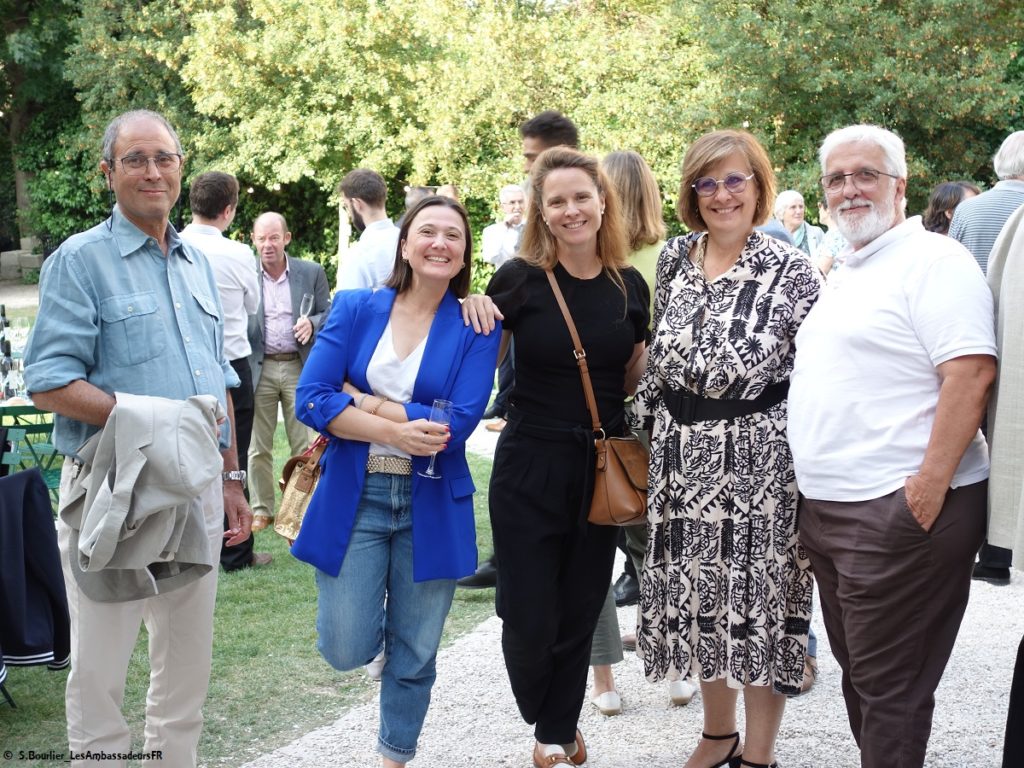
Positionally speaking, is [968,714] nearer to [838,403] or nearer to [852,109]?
[838,403]

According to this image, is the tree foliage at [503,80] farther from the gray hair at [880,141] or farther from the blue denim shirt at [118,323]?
the blue denim shirt at [118,323]

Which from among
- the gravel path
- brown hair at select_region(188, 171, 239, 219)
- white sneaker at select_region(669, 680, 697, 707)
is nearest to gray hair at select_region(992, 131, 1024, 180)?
the gravel path

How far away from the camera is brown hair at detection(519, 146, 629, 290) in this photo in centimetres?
384

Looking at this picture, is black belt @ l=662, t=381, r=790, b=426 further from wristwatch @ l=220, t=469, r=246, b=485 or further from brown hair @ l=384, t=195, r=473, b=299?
wristwatch @ l=220, t=469, r=246, b=485

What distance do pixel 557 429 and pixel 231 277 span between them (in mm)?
3658

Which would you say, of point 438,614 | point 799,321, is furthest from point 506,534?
point 799,321

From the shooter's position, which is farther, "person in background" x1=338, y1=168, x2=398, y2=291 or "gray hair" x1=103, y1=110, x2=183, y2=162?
"person in background" x1=338, y1=168, x2=398, y2=291

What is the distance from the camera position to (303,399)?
11.4 ft

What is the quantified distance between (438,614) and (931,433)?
1.66m

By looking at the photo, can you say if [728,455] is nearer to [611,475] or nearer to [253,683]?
[611,475]

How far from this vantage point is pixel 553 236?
3.85m

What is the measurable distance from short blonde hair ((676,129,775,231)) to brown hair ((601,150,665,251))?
1.94 feet

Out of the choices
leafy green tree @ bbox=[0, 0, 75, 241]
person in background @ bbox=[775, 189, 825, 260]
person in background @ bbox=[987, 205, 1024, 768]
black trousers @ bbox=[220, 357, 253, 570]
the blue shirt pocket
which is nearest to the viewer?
person in background @ bbox=[987, 205, 1024, 768]

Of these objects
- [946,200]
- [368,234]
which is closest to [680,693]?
[368,234]
